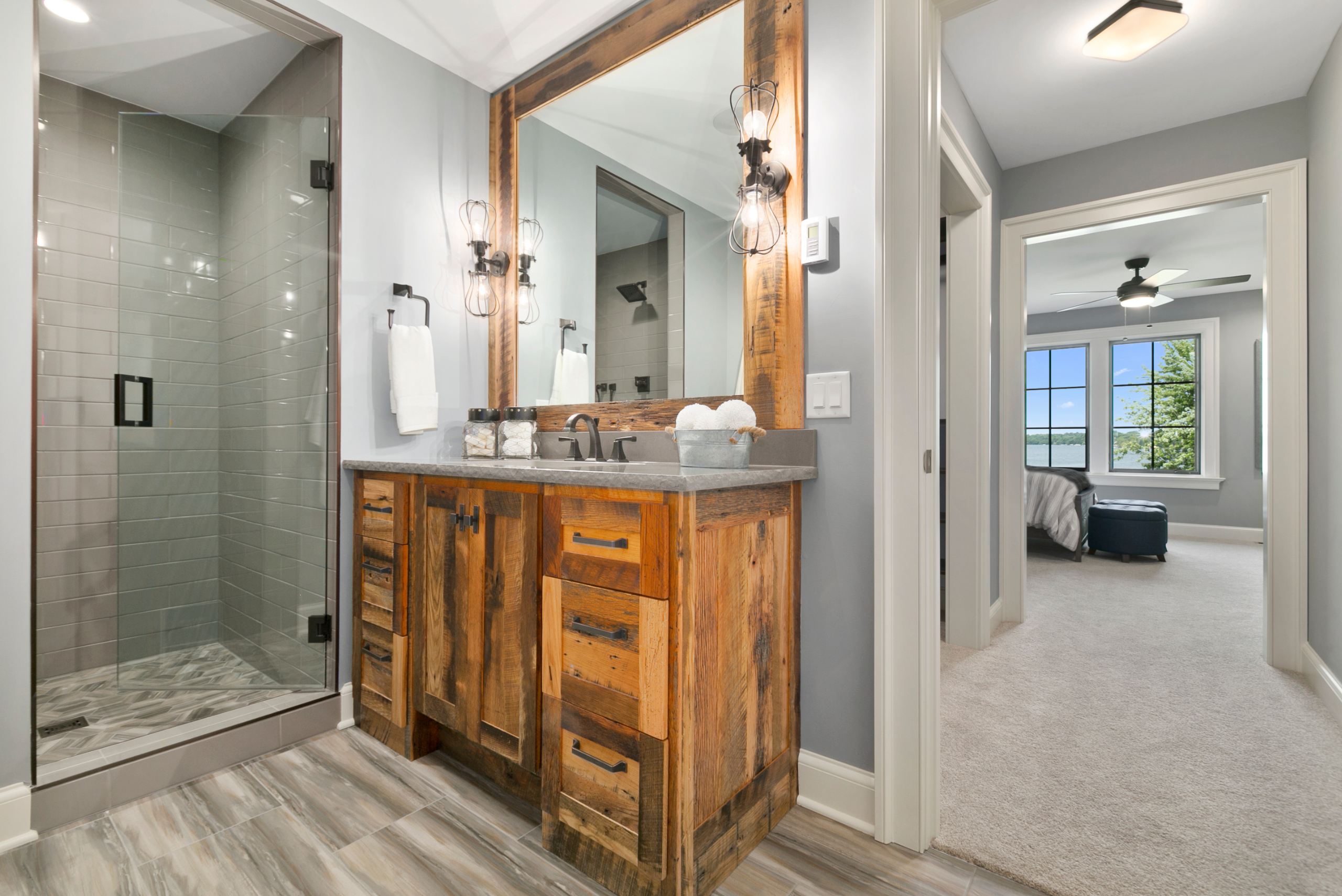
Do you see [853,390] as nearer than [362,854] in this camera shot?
No

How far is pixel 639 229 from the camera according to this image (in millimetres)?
2152

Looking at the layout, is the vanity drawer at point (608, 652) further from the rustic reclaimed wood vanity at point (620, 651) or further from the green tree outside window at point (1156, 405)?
the green tree outside window at point (1156, 405)

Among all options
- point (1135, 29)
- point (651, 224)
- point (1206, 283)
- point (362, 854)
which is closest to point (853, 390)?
point (651, 224)

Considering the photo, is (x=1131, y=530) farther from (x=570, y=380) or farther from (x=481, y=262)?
(x=481, y=262)

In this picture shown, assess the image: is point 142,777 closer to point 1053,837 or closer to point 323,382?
point 323,382

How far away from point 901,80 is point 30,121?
2220 millimetres

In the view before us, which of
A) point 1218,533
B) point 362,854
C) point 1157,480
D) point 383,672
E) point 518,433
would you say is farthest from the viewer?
point 1157,480

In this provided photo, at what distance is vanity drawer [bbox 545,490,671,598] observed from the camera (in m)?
1.22

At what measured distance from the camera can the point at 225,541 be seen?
2410mm

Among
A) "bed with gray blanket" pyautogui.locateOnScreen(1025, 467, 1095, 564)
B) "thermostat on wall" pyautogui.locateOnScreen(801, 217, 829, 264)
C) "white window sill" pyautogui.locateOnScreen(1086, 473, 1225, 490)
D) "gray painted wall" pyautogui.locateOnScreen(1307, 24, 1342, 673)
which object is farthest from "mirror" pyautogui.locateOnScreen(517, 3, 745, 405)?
"white window sill" pyautogui.locateOnScreen(1086, 473, 1225, 490)

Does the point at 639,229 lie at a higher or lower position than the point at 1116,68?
lower

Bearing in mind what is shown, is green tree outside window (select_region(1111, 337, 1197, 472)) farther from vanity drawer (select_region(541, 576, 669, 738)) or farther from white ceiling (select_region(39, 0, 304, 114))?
white ceiling (select_region(39, 0, 304, 114))

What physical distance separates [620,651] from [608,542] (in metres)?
0.23

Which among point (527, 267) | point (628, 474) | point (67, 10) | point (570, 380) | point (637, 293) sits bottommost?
point (628, 474)
